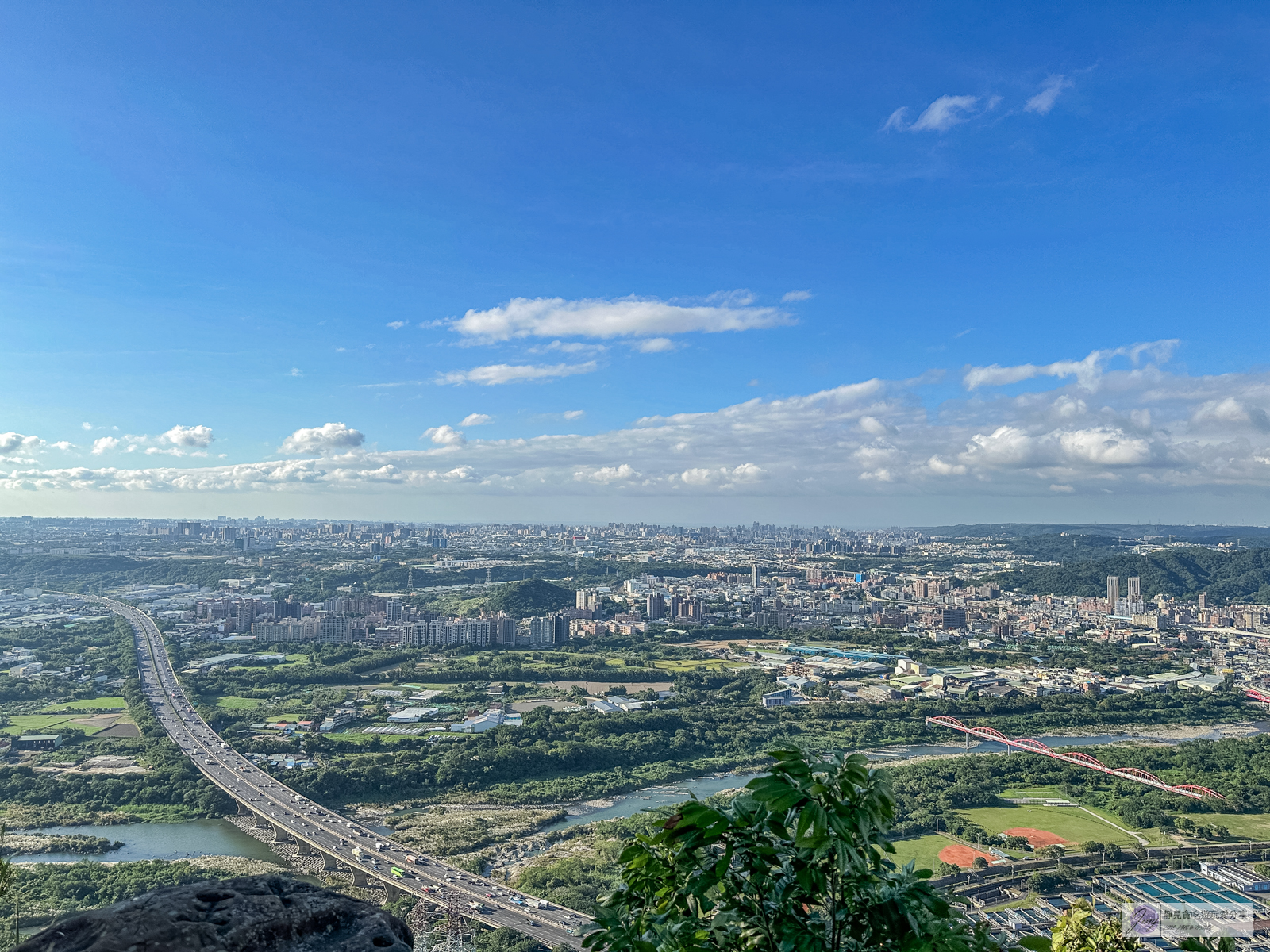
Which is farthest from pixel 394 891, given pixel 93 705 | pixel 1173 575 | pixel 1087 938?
pixel 1173 575

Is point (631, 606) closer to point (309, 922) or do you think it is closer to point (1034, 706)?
point (1034, 706)

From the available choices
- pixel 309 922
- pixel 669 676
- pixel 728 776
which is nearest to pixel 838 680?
pixel 669 676

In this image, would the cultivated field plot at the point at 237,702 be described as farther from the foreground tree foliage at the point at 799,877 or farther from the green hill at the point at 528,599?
the foreground tree foliage at the point at 799,877

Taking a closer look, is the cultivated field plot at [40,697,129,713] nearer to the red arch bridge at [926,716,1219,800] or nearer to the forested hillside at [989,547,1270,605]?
the red arch bridge at [926,716,1219,800]

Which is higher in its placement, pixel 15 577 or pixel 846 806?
pixel 846 806


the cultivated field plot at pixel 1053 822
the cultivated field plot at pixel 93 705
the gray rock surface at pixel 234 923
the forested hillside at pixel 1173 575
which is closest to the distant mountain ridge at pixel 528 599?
the cultivated field plot at pixel 93 705

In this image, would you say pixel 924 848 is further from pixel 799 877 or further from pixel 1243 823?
pixel 799 877

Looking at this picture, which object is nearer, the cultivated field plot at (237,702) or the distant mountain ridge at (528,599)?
the cultivated field plot at (237,702)
